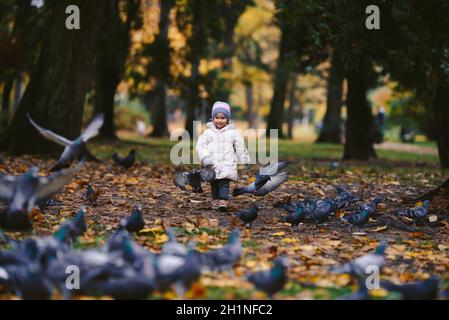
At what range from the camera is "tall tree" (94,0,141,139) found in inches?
851

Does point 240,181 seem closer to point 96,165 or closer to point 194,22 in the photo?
point 96,165

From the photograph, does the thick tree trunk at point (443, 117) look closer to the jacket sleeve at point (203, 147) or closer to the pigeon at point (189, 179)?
the jacket sleeve at point (203, 147)

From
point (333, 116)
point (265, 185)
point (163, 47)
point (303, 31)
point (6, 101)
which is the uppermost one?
point (163, 47)

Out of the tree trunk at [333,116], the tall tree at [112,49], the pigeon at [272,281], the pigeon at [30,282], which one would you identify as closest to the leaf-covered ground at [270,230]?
the pigeon at [272,281]

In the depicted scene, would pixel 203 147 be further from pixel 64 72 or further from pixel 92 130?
pixel 64 72

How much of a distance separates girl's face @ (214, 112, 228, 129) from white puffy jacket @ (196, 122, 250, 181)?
44 millimetres

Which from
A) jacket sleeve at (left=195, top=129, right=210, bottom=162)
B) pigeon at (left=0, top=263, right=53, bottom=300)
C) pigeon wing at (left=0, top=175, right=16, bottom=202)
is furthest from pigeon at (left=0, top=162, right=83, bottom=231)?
jacket sleeve at (left=195, top=129, right=210, bottom=162)

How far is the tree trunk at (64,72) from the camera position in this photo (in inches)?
544

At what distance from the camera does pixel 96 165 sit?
14039 mm

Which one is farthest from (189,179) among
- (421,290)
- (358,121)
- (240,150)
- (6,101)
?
(6,101)

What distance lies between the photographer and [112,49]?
72.4 feet

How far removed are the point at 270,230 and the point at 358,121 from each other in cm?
1198

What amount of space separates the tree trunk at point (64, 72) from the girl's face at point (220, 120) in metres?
6.69

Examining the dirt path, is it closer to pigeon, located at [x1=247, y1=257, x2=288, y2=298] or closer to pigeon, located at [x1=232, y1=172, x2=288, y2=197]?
pigeon, located at [x1=232, y1=172, x2=288, y2=197]
